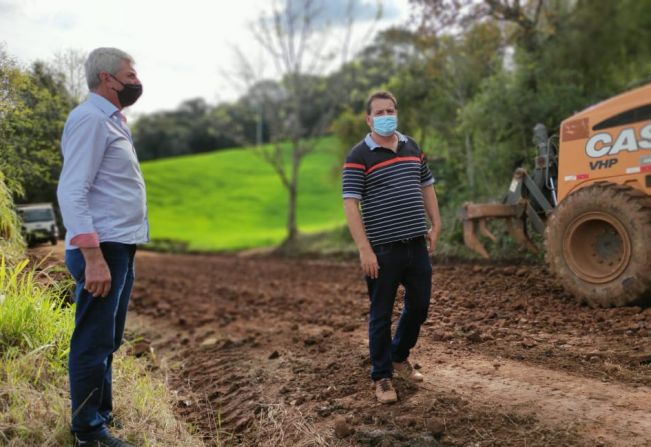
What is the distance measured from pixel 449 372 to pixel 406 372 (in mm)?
337

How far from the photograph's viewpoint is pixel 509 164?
898cm

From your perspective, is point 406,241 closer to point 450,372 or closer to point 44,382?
point 450,372

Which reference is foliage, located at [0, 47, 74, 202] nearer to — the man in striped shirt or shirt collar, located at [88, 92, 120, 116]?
shirt collar, located at [88, 92, 120, 116]

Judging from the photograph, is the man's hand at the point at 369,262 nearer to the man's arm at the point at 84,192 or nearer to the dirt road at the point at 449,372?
the dirt road at the point at 449,372

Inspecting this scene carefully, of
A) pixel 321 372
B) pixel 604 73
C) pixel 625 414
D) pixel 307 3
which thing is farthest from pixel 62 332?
pixel 307 3

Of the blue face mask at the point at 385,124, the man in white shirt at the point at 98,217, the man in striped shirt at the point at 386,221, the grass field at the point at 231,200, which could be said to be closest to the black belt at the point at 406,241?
the man in striped shirt at the point at 386,221

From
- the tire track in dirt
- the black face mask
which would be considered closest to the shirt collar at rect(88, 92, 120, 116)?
the black face mask

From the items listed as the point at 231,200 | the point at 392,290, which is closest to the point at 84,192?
the point at 392,290

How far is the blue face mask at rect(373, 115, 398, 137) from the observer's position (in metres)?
3.81

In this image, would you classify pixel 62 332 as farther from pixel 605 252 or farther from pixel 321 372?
pixel 605 252

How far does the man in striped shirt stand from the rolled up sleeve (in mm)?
1469

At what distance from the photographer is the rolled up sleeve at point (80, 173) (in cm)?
309

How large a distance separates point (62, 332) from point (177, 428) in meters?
1.06

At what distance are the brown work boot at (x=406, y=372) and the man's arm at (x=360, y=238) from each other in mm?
826
